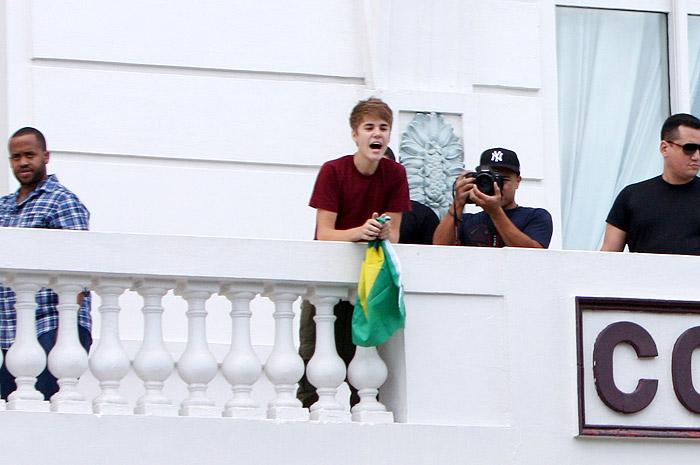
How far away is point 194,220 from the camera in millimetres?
9664

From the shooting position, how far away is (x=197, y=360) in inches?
279

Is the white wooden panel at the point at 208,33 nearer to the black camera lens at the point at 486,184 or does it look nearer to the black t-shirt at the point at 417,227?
the black t-shirt at the point at 417,227

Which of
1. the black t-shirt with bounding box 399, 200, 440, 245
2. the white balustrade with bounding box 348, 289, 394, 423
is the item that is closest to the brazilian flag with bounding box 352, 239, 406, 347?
the white balustrade with bounding box 348, 289, 394, 423

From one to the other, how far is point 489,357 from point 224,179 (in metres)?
2.78

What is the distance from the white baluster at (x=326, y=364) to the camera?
23.7ft

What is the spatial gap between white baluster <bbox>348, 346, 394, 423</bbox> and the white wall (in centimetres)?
249

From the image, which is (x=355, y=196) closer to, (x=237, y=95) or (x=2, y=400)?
(x=2, y=400)

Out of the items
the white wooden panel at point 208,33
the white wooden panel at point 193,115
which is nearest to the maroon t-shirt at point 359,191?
Answer: the white wooden panel at point 193,115

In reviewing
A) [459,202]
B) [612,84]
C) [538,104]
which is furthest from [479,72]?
[459,202]

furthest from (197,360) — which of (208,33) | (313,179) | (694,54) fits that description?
(694,54)

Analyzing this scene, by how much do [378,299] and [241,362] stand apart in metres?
0.65

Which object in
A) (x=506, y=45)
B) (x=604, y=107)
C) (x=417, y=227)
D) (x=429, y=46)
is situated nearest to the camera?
(x=417, y=227)

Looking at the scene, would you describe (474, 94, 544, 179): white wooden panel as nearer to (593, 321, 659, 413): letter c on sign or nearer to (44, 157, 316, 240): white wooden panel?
(44, 157, 316, 240): white wooden panel

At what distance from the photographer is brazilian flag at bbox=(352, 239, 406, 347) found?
7.15m
